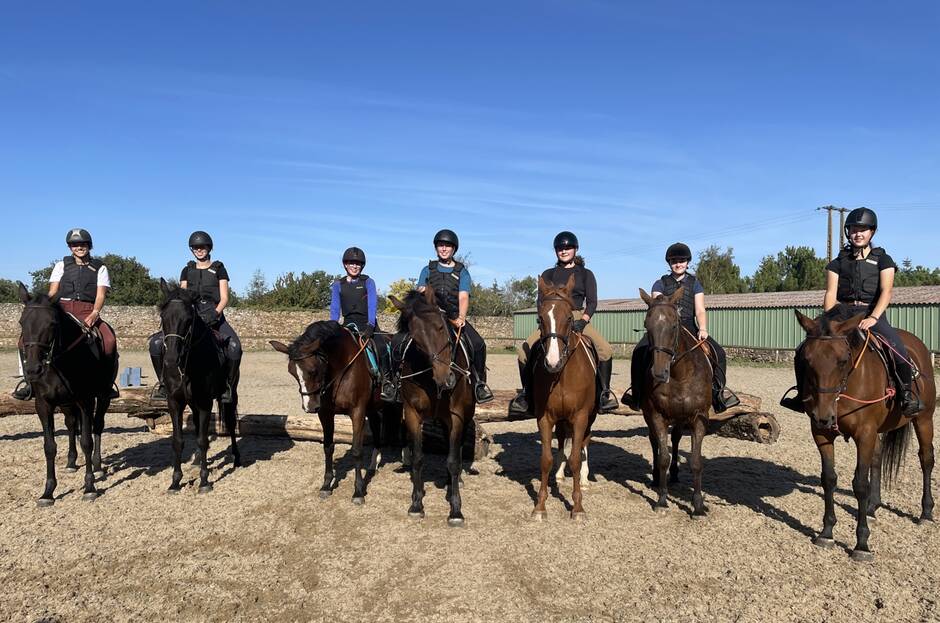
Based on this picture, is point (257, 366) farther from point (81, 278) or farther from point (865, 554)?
point (865, 554)

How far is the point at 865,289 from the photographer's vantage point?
6277 millimetres

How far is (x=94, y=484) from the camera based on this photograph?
25.0 feet

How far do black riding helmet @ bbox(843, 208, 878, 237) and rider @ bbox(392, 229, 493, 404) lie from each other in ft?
13.9

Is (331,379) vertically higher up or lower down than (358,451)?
higher up

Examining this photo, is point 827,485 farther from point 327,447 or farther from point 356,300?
point 356,300

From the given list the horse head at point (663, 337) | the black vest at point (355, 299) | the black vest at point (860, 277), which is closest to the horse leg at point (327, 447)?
the black vest at point (355, 299)

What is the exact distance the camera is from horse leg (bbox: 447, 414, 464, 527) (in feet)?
21.4

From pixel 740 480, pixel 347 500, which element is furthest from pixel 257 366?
pixel 740 480

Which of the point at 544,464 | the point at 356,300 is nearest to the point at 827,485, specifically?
the point at 544,464

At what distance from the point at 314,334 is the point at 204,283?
2.57 m

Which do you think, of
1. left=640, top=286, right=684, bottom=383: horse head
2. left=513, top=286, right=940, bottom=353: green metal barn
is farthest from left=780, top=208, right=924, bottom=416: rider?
left=513, top=286, right=940, bottom=353: green metal barn

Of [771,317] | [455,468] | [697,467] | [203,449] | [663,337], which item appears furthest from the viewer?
[771,317]

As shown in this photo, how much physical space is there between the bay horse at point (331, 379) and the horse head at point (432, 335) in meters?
1.37

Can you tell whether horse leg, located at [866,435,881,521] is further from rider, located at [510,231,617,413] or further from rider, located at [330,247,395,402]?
rider, located at [330,247,395,402]
